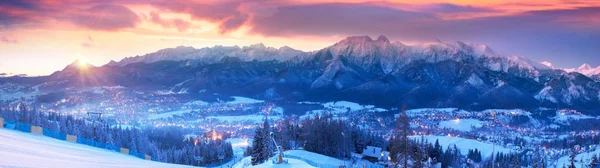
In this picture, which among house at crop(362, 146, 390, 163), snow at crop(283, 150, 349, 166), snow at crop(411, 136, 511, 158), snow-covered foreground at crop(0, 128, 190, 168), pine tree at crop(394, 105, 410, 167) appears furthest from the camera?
snow at crop(411, 136, 511, 158)

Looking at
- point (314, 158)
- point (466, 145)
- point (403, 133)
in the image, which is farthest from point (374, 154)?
point (466, 145)

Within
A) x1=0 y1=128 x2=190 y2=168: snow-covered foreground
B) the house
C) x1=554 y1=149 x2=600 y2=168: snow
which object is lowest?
x1=554 y1=149 x2=600 y2=168: snow

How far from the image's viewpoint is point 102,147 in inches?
1437

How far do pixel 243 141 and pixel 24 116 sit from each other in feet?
213

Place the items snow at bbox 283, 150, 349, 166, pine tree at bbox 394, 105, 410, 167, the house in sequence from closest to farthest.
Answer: pine tree at bbox 394, 105, 410, 167 < snow at bbox 283, 150, 349, 166 < the house

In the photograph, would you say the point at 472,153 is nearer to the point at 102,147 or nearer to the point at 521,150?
the point at 521,150

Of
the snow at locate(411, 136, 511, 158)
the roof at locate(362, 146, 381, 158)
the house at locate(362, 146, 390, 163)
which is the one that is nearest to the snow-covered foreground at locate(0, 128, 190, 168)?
the house at locate(362, 146, 390, 163)

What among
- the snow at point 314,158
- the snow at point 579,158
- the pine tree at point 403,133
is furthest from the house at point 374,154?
the snow at point 579,158

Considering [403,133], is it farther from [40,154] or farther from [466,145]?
[466,145]

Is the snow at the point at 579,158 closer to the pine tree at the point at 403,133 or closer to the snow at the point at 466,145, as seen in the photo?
the snow at the point at 466,145

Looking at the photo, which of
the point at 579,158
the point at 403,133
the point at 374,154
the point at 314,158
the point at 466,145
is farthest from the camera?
the point at 466,145

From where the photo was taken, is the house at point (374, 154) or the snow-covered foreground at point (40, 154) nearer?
the snow-covered foreground at point (40, 154)

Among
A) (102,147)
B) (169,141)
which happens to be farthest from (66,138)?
(169,141)

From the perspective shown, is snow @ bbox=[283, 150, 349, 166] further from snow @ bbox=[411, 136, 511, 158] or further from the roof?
snow @ bbox=[411, 136, 511, 158]
